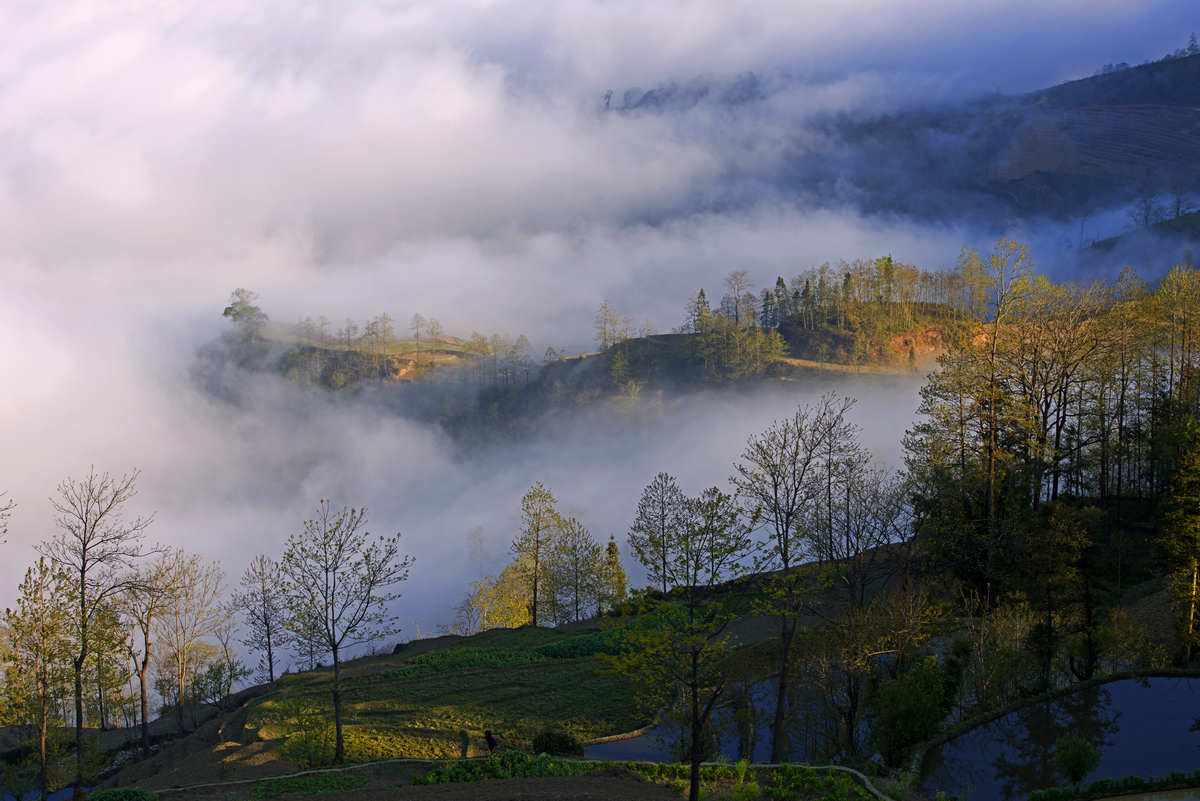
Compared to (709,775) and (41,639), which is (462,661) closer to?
(41,639)

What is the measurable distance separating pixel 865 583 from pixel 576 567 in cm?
3406

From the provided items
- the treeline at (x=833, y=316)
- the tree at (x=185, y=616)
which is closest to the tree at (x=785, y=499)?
the tree at (x=185, y=616)

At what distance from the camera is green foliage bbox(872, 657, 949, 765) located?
26.4 m

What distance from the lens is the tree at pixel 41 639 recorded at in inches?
1127

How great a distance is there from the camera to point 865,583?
35.0 meters

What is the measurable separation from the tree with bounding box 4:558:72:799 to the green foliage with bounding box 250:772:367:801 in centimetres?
810

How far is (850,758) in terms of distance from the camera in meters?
27.7

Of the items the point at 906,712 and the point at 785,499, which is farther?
the point at 785,499

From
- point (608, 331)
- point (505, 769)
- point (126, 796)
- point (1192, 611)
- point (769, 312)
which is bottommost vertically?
point (505, 769)

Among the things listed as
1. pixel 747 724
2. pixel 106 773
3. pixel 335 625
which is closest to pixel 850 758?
pixel 747 724

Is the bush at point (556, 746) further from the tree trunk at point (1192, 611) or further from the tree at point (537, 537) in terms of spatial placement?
the tree at point (537, 537)

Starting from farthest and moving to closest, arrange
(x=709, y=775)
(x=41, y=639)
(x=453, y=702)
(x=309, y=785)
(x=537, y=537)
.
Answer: (x=537, y=537) → (x=453, y=702) → (x=41, y=639) → (x=309, y=785) → (x=709, y=775)

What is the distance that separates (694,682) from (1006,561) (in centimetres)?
2171

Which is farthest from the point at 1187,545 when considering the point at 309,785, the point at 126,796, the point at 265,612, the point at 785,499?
the point at 265,612
